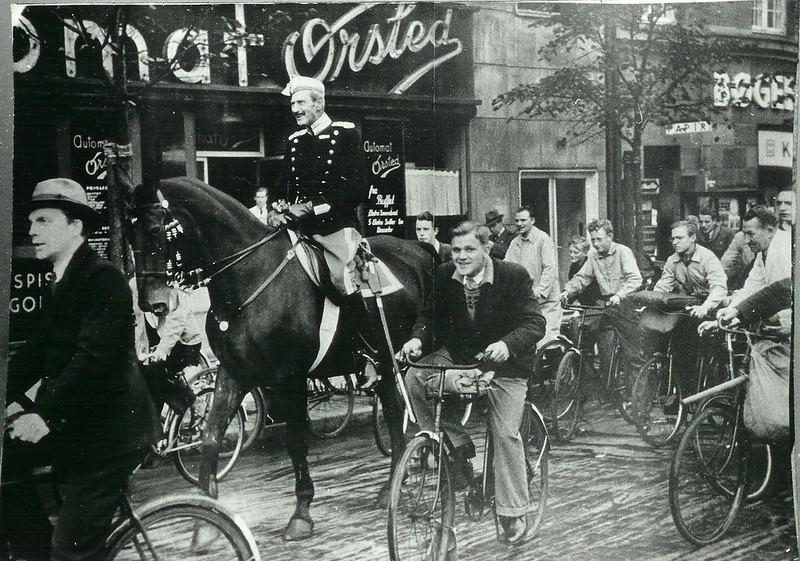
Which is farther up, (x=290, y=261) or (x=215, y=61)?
(x=215, y=61)

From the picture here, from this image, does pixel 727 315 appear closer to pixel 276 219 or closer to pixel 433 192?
pixel 433 192

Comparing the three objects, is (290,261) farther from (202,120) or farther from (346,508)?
(346,508)

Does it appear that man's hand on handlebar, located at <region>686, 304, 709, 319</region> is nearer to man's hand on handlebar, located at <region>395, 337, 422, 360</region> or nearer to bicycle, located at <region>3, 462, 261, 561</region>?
man's hand on handlebar, located at <region>395, 337, 422, 360</region>

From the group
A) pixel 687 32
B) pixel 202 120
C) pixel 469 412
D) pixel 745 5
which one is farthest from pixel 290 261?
pixel 745 5

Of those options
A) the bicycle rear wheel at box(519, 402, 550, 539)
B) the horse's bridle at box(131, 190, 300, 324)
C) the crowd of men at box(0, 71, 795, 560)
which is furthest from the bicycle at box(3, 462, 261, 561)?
the bicycle rear wheel at box(519, 402, 550, 539)

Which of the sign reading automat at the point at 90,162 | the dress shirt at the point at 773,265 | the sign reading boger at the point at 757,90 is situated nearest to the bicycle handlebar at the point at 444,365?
the dress shirt at the point at 773,265

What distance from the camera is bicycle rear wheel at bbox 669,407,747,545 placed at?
480 cm

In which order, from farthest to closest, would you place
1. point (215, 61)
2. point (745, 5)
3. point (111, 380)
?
point (745, 5)
point (215, 61)
point (111, 380)

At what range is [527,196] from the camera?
5.01 metres

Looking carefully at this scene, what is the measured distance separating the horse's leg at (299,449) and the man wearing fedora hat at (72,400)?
797mm

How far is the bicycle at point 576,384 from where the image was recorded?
5.02 meters

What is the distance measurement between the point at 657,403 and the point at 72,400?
3507 millimetres

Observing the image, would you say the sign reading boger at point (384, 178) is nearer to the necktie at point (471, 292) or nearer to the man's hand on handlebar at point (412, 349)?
the necktie at point (471, 292)

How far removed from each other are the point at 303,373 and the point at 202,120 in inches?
62.2
